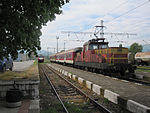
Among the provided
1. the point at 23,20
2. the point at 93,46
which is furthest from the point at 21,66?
the point at 23,20

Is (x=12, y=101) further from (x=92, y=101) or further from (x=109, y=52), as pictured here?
(x=109, y=52)

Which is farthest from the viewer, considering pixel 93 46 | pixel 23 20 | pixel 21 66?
pixel 21 66

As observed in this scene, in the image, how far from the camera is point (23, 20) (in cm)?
596

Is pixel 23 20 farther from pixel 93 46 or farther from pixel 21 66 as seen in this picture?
pixel 21 66

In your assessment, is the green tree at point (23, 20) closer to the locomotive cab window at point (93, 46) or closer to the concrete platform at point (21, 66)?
the locomotive cab window at point (93, 46)

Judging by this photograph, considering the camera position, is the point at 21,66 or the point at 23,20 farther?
the point at 21,66

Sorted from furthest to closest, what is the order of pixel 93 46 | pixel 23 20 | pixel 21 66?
pixel 21 66 < pixel 93 46 < pixel 23 20

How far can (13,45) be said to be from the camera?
A: 7004 millimetres

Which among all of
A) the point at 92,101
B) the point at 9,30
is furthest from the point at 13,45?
the point at 92,101

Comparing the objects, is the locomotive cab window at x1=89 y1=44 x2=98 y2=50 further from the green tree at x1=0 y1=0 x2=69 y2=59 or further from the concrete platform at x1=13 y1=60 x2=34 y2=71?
the green tree at x1=0 y1=0 x2=69 y2=59

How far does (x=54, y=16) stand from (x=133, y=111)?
4816mm

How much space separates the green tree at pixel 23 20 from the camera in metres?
5.68

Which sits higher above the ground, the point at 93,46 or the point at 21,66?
the point at 93,46

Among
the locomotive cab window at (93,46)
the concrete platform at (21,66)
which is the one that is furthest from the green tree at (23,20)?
the concrete platform at (21,66)
